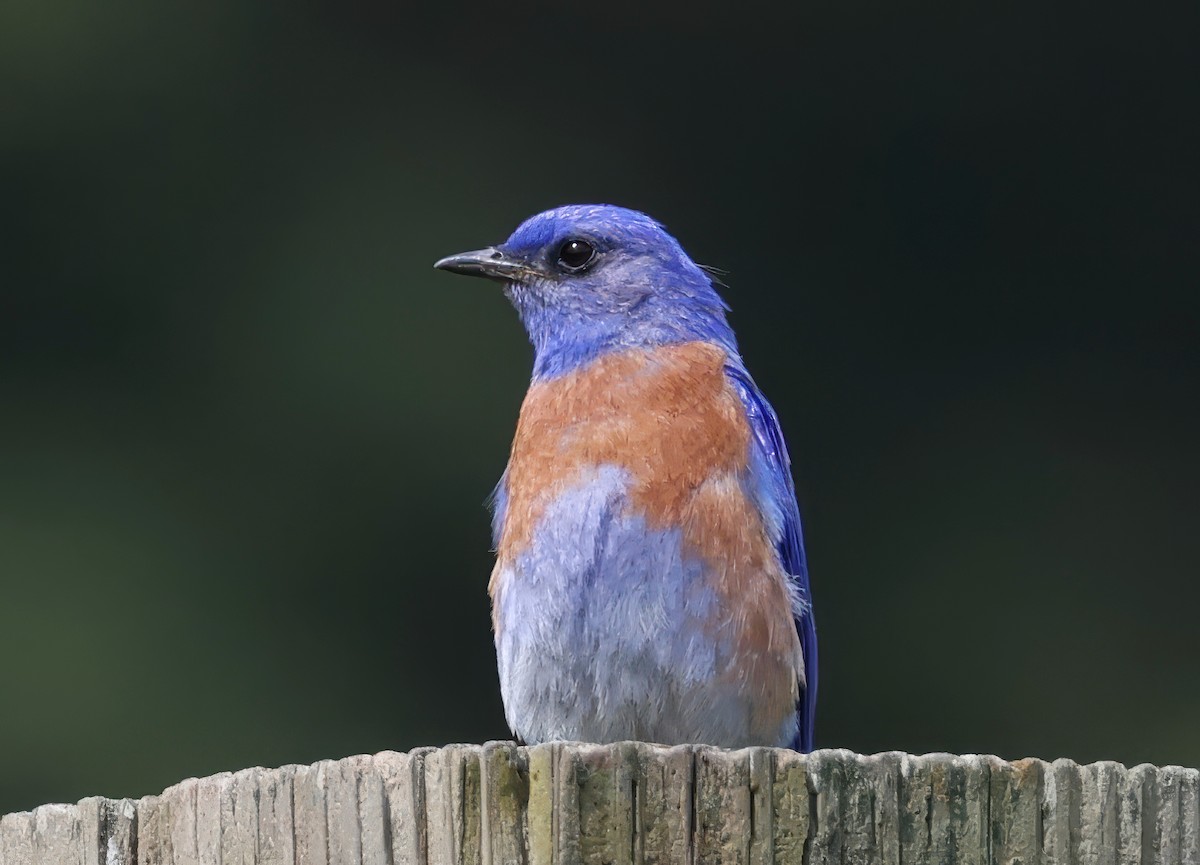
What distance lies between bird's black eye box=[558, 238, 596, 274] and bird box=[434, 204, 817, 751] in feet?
1.12

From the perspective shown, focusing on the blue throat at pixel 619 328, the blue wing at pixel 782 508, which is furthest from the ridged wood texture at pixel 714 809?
the blue throat at pixel 619 328

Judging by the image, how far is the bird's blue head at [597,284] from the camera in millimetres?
4059

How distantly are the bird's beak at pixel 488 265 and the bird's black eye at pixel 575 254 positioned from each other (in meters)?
0.10

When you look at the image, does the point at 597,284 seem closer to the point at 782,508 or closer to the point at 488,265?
the point at 488,265

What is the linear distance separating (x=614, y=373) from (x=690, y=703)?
0.85 m

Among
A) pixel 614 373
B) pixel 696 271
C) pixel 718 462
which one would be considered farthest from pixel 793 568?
pixel 696 271

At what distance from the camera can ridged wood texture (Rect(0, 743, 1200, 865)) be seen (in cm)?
183

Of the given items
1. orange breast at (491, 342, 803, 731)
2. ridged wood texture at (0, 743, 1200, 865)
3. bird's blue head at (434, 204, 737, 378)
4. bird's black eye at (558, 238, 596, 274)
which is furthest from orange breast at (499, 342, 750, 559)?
ridged wood texture at (0, 743, 1200, 865)

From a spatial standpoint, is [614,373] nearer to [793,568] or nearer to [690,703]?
[793,568]

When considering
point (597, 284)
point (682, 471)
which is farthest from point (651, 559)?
point (597, 284)

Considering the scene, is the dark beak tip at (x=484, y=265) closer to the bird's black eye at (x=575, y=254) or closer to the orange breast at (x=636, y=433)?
the bird's black eye at (x=575, y=254)

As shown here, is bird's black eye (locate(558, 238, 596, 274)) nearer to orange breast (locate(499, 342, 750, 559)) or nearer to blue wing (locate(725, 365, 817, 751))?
orange breast (locate(499, 342, 750, 559))

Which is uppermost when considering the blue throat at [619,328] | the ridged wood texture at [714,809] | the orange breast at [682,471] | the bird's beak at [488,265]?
the bird's beak at [488,265]

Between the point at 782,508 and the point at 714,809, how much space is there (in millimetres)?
1901
